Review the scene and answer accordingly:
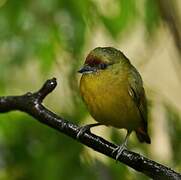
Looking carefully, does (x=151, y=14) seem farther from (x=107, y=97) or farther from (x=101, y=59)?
(x=107, y=97)

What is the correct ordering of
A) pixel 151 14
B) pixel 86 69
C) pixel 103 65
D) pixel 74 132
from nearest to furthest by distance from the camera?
pixel 74 132
pixel 86 69
pixel 103 65
pixel 151 14

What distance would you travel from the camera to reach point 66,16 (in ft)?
10.3

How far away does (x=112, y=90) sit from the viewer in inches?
116

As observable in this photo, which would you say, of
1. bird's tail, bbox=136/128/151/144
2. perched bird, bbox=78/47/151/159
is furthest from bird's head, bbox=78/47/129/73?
bird's tail, bbox=136/128/151/144

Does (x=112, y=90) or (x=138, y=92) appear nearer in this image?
(x=112, y=90)

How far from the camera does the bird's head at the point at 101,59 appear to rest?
2889mm

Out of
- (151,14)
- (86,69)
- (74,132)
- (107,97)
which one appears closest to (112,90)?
(107,97)

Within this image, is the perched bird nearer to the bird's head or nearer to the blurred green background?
the bird's head

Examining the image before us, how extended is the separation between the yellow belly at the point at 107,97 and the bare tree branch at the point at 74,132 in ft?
2.00

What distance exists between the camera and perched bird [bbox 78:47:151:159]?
9.58 feet

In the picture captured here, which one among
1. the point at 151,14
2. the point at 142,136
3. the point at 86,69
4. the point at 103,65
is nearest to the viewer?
the point at 86,69

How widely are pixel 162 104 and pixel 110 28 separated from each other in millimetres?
443

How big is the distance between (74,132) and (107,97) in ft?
2.31

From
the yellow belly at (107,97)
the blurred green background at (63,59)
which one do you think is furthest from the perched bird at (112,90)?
the blurred green background at (63,59)
